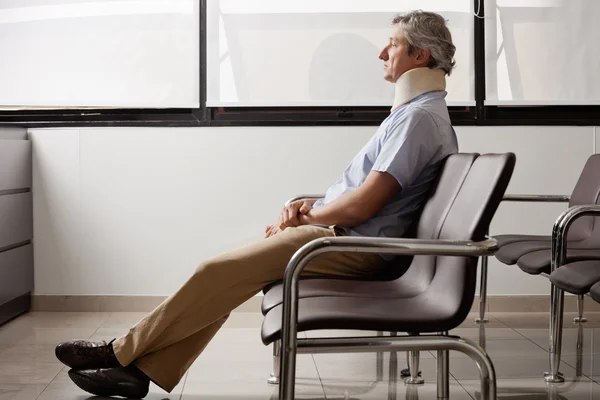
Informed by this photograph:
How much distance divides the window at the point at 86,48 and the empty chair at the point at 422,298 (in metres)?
2.72

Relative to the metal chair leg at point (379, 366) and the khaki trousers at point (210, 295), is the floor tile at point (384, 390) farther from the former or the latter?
the khaki trousers at point (210, 295)

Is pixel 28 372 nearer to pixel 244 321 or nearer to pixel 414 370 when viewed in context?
pixel 244 321

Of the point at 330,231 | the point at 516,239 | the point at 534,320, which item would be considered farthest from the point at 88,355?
the point at 534,320

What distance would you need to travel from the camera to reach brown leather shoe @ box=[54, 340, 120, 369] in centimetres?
274

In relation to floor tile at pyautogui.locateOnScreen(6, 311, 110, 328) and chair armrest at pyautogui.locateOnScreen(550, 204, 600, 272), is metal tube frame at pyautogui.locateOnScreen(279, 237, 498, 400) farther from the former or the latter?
floor tile at pyautogui.locateOnScreen(6, 311, 110, 328)

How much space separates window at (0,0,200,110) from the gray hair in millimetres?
2043

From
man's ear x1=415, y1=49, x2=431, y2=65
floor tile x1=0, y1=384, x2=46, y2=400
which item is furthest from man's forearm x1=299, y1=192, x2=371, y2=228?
floor tile x1=0, y1=384, x2=46, y2=400

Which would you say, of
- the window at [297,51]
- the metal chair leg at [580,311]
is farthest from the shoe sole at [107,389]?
the metal chair leg at [580,311]

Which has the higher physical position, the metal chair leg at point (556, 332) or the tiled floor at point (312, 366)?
the metal chair leg at point (556, 332)

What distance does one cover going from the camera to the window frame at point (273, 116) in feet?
15.4

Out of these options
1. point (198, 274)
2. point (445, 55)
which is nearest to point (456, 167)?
point (445, 55)

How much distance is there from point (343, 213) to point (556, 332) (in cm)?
109

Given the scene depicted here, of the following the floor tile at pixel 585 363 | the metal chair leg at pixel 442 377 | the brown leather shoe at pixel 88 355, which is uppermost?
the metal chair leg at pixel 442 377

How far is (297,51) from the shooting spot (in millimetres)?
4660
